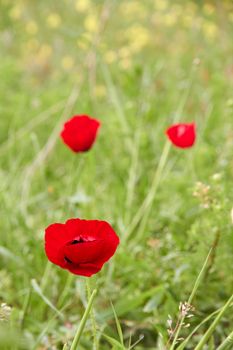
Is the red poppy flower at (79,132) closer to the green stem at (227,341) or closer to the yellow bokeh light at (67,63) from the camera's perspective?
the green stem at (227,341)

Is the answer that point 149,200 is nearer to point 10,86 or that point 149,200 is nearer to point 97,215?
point 97,215

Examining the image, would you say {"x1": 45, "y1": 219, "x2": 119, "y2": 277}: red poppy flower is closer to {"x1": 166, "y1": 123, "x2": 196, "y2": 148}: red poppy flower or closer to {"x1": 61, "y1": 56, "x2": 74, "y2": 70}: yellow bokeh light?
{"x1": 166, "y1": 123, "x2": 196, "y2": 148}: red poppy flower

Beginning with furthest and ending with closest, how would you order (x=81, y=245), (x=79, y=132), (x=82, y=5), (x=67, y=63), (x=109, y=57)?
(x=82, y=5) → (x=67, y=63) → (x=109, y=57) → (x=79, y=132) → (x=81, y=245)

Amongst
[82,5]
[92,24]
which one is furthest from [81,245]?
[82,5]

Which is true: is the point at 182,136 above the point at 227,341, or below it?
above

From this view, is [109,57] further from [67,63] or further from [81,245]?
[81,245]

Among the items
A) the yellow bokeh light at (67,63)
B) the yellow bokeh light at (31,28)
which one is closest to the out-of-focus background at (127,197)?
the yellow bokeh light at (67,63)
